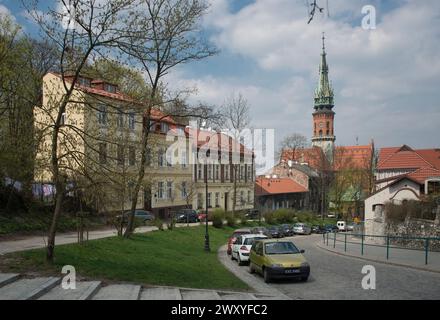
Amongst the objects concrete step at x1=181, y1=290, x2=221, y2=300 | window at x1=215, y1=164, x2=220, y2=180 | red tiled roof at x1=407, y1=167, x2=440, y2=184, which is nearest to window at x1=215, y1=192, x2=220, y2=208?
window at x1=215, y1=164, x2=220, y2=180

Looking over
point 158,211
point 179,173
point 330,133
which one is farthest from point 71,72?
point 330,133

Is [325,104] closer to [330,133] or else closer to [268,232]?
[330,133]

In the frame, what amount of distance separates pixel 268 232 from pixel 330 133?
87661 mm

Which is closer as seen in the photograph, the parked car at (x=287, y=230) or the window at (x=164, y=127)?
the parked car at (x=287, y=230)

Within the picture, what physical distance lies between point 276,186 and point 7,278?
6567 cm

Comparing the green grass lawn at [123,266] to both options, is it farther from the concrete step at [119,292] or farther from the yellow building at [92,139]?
the yellow building at [92,139]

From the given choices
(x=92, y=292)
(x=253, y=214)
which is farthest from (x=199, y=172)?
(x=92, y=292)

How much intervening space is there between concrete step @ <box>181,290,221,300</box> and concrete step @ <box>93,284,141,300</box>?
4.01ft

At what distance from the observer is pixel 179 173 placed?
53.7 m

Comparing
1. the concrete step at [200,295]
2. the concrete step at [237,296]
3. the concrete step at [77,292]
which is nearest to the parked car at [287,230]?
the concrete step at [237,296]

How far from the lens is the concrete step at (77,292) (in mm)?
10508

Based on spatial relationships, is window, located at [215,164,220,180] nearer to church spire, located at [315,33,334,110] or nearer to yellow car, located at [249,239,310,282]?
yellow car, located at [249,239,310,282]

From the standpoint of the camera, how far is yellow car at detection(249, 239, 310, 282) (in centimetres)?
1608

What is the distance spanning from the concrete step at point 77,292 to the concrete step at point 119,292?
0.57 feet
